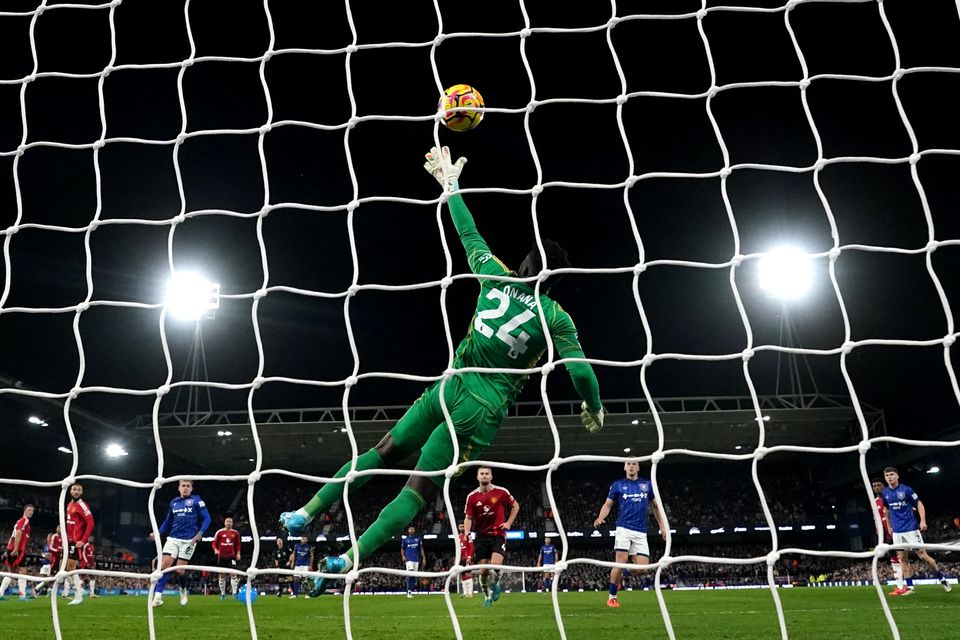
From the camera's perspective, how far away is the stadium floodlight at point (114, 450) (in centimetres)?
2559

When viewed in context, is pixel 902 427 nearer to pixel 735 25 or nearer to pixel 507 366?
A: pixel 735 25

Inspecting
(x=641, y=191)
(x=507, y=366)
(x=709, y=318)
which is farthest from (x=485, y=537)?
(x=709, y=318)

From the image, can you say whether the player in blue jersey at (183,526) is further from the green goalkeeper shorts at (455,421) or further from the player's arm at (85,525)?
the green goalkeeper shorts at (455,421)

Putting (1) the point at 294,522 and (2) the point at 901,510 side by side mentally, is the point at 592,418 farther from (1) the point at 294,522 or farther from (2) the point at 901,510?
(2) the point at 901,510

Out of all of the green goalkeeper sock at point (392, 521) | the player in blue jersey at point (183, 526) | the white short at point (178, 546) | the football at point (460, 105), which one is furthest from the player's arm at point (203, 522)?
the football at point (460, 105)

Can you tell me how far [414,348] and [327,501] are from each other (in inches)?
833

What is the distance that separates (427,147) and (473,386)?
33.3 feet

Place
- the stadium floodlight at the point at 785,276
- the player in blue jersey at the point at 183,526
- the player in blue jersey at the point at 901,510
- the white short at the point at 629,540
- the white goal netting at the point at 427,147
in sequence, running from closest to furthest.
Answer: the white goal netting at the point at 427,147 < the white short at the point at 629,540 < the player in blue jersey at the point at 901,510 < the player in blue jersey at the point at 183,526 < the stadium floodlight at the point at 785,276

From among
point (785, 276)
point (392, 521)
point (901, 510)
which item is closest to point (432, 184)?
point (901, 510)

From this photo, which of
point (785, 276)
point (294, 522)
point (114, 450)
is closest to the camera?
point (294, 522)

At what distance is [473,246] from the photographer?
3.91 metres

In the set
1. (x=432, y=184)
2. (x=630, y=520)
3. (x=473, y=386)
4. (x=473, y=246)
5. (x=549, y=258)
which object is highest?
(x=432, y=184)

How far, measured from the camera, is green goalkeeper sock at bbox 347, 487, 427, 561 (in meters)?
3.39

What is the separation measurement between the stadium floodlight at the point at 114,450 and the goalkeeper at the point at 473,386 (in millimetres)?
24769
